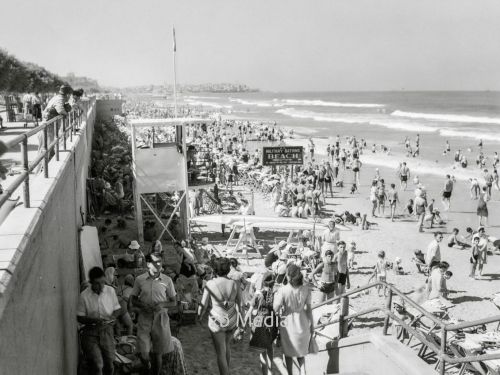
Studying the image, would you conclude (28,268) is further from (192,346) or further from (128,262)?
(128,262)

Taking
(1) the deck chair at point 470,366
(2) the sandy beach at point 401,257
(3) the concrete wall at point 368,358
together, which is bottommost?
(2) the sandy beach at point 401,257

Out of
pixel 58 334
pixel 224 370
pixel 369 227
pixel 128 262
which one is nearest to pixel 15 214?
pixel 58 334

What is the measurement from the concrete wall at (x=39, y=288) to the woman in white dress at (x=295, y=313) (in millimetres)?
2294

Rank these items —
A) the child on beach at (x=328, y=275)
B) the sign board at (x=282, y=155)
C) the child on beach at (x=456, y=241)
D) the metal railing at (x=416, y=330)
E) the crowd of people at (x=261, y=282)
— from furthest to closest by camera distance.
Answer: the sign board at (x=282, y=155) → the child on beach at (x=456, y=241) → the child on beach at (x=328, y=275) → the crowd of people at (x=261, y=282) → the metal railing at (x=416, y=330)

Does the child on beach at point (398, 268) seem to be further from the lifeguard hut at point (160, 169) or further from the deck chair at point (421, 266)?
the lifeguard hut at point (160, 169)

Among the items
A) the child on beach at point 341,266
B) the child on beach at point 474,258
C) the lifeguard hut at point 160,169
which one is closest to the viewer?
the child on beach at point 341,266

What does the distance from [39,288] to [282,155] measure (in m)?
17.4

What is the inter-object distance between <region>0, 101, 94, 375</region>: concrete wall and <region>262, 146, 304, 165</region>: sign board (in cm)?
→ 1463

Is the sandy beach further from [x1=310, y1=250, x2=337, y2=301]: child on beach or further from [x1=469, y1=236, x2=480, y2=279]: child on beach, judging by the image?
[x1=310, y1=250, x2=337, y2=301]: child on beach

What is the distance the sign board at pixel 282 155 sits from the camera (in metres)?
20.9

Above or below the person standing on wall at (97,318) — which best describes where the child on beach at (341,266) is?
below

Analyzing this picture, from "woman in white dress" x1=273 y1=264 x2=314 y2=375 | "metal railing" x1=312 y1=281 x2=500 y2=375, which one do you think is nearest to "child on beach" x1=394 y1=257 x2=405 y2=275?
"metal railing" x1=312 y1=281 x2=500 y2=375

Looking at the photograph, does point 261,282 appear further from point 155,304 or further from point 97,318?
point 97,318

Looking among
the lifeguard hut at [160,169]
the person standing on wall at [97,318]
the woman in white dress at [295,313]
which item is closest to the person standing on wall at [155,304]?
the person standing on wall at [97,318]
